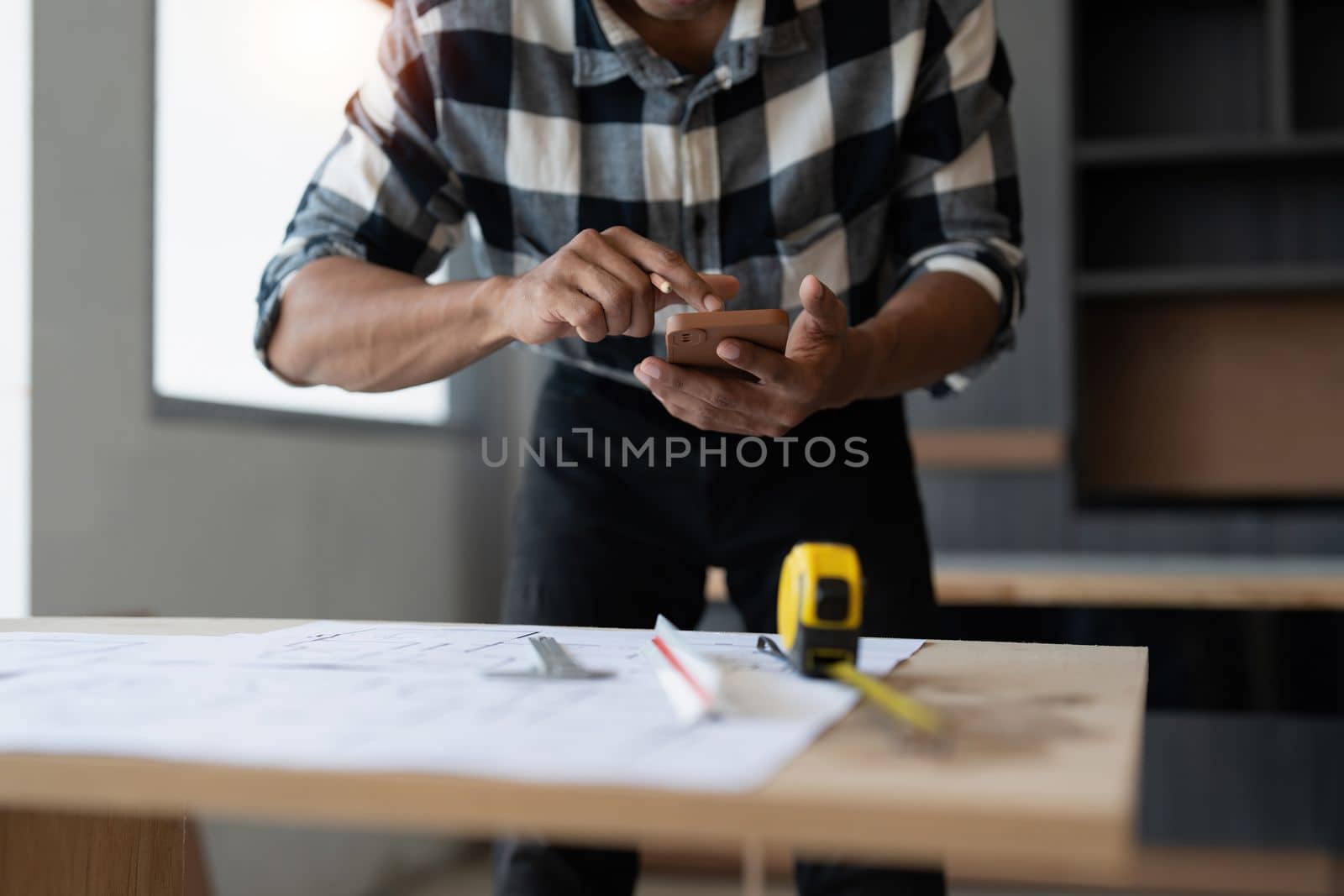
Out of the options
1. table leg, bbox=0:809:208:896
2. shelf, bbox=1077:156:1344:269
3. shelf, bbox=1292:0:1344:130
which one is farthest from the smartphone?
shelf, bbox=1292:0:1344:130

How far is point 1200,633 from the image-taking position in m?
1.78

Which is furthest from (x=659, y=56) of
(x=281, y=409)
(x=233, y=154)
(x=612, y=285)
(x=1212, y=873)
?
(x=1212, y=873)

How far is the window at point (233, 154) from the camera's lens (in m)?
1.72

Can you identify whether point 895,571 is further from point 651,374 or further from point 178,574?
point 178,574

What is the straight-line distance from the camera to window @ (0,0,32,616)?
4.64ft

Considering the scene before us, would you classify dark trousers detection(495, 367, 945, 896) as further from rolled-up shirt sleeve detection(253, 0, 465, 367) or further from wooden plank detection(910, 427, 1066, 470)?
wooden plank detection(910, 427, 1066, 470)

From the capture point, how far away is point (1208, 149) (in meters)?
2.16

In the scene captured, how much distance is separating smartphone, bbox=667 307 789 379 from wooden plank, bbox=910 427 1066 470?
1.57 metres

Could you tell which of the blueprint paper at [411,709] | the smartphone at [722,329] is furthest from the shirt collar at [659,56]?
the blueprint paper at [411,709]

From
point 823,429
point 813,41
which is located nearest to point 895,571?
point 823,429

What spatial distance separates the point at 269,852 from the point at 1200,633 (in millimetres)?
1431

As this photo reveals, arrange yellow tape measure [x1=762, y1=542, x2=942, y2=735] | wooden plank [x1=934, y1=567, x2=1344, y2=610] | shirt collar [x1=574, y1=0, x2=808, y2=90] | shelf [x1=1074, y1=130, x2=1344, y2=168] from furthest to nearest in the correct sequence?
shelf [x1=1074, y1=130, x2=1344, y2=168] → wooden plank [x1=934, y1=567, x2=1344, y2=610] → shirt collar [x1=574, y1=0, x2=808, y2=90] → yellow tape measure [x1=762, y1=542, x2=942, y2=735]

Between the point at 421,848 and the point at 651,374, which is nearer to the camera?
the point at 651,374

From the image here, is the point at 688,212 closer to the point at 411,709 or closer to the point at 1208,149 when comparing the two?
the point at 411,709
